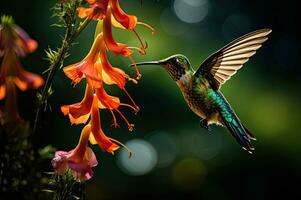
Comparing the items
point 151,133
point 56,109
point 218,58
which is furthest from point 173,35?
point 218,58

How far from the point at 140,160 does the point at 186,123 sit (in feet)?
1.13

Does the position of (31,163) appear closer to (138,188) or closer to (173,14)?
(138,188)

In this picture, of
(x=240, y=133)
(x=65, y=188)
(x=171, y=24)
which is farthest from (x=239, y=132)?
(x=171, y=24)

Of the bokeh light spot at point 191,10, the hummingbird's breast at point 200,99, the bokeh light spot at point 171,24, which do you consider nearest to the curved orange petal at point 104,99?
the hummingbird's breast at point 200,99

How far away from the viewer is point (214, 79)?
4.28ft

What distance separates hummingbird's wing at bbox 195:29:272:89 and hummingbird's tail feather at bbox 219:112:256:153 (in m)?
0.10

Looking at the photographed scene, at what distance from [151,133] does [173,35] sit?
592 millimetres

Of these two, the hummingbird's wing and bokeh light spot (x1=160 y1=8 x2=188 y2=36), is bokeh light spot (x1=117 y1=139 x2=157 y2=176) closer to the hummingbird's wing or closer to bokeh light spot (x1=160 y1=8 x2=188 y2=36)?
bokeh light spot (x1=160 y1=8 x2=188 y2=36)

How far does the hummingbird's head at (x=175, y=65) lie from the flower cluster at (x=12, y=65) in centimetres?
52

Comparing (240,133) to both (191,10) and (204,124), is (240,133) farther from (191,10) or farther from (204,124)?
(191,10)

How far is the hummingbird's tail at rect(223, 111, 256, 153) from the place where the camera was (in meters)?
1.14

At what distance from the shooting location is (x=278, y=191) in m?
3.82

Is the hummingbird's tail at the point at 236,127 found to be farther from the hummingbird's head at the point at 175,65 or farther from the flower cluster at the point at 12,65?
the flower cluster at the point at 12,65

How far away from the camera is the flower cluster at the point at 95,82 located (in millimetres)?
794
